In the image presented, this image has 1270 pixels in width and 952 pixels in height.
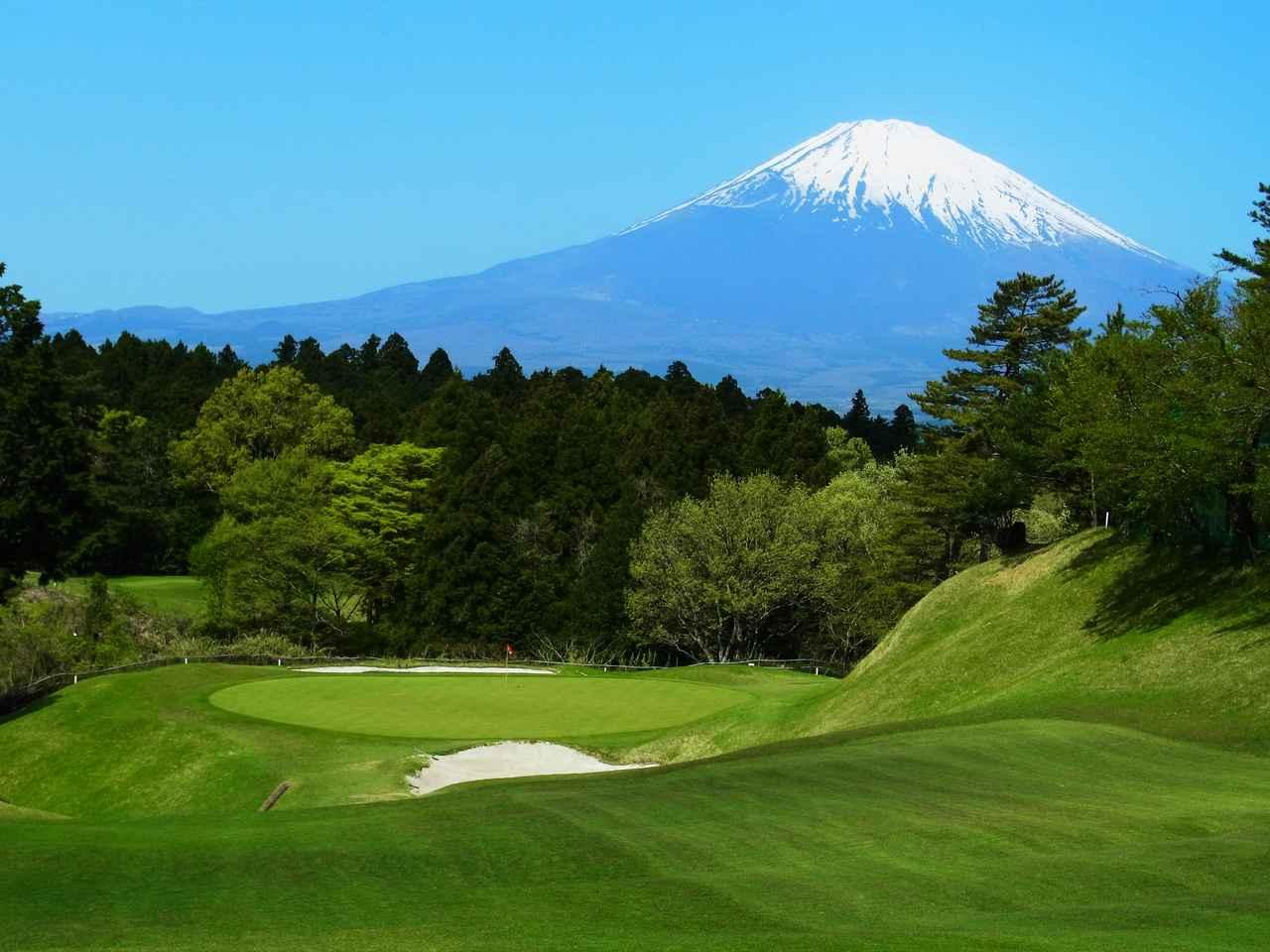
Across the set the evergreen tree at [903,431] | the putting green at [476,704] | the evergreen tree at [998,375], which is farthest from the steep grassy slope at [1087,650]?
the evergreen tree at [903,431]

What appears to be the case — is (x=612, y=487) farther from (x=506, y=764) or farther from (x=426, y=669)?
(x=506, y=764)

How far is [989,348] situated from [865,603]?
55.6 feet

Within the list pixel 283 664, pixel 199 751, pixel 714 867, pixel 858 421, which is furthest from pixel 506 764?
pixel 858 421

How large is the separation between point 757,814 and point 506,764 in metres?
17.3

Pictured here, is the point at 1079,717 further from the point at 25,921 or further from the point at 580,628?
the point at 580,628

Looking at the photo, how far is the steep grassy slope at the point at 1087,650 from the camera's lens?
105ft

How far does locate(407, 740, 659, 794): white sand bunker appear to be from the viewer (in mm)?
35719

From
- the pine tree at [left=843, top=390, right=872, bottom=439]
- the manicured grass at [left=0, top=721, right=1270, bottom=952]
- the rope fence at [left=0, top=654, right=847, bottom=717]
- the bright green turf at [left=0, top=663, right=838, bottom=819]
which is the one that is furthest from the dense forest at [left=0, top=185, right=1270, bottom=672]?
the manicured grass at [left=0, top=721, right=1270, bottom=952]

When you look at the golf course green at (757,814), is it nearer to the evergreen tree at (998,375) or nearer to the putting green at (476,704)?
the putting green at (476,704)

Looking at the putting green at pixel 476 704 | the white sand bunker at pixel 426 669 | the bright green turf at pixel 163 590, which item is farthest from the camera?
the bright green turf at pixel 163 590

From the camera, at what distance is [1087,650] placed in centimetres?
3872

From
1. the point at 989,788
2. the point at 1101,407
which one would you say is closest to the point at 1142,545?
the point at 1101,407

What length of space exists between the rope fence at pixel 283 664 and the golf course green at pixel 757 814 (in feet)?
14.1

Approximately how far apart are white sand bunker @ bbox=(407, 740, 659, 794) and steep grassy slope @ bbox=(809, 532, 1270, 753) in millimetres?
7322
